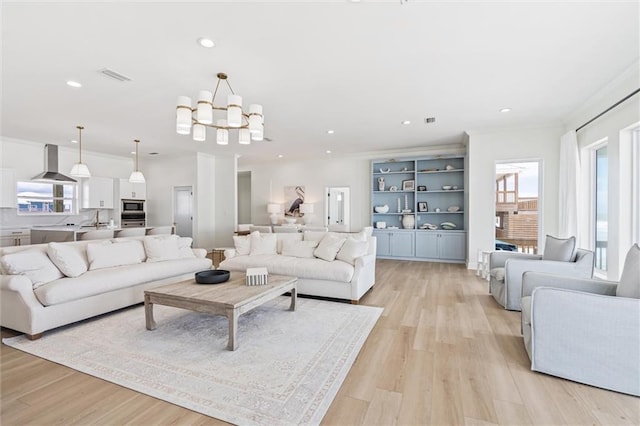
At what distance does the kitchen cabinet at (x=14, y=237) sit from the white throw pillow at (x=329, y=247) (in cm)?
655

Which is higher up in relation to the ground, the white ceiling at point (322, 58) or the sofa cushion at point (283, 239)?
the white ceiling at point (322, 58)

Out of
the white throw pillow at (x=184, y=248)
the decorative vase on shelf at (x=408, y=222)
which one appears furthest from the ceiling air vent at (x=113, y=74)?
the decorative vase on shelf at (x=408, y=222)

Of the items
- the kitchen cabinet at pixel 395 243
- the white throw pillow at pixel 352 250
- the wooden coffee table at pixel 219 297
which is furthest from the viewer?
the kitchen cabinet at pixel 395 243

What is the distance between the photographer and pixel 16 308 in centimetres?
285

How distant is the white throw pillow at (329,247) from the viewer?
4.28 meters

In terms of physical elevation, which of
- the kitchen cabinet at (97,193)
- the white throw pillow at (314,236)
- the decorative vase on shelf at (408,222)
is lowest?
the white throw pillow at (314,236)

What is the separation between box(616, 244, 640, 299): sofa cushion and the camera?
2.09 meters

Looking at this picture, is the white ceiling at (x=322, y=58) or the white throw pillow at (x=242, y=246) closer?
the white ceiling at (x=322, y=58)

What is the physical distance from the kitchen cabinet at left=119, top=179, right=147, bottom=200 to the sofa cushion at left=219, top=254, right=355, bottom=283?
5351 mm

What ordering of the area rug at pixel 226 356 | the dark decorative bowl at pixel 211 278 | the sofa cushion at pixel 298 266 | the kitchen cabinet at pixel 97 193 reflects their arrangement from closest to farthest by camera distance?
the area rug at pixel 226 356
the dark decorative bowl at pixel 211 278
the sofa cushion at pixel 298 266
the kitchen cabinet at pixel 97 193

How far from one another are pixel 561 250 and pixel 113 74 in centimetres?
558

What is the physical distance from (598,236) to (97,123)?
27.5ft

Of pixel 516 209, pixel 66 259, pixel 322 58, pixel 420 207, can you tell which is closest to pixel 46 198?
pixel 66 259

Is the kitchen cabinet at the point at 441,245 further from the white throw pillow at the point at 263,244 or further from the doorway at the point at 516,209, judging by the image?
the white throw pillow at the point at 263,244
